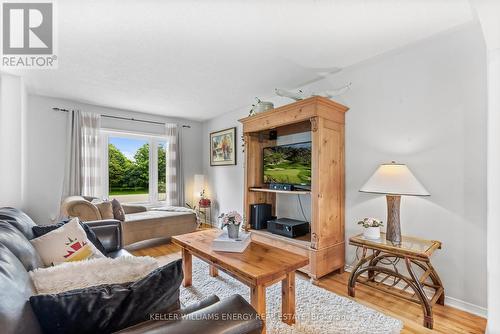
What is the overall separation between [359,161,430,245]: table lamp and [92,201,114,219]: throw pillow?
3.17 metres

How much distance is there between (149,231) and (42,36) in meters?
2.65

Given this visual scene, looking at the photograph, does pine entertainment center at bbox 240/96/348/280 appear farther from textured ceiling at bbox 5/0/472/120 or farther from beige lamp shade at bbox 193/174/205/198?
beige lamp shade at bbox 193/174/205/198

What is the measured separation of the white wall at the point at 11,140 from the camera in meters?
3.01

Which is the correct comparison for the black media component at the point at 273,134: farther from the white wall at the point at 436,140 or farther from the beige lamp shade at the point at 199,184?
the beige lamp shade at the point at 199,184

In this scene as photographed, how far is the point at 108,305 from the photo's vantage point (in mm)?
850

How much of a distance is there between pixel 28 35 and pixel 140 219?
2460 mm

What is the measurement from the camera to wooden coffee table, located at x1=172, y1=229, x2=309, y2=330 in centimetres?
164

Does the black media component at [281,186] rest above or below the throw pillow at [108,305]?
above

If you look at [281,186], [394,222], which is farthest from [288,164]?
[394,222]

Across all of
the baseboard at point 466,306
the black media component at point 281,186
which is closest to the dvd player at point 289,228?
the black media component at point 281,186

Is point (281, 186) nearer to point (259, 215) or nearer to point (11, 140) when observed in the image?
point (259, 215)

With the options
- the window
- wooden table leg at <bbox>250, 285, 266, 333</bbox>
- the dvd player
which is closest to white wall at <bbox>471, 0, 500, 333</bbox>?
wooden table leg at <bbox>250, 285, 266, 333</bbox>

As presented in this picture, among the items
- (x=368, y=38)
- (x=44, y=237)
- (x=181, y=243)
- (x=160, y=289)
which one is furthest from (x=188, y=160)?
(x=160, y=289)

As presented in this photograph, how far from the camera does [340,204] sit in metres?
2.80
